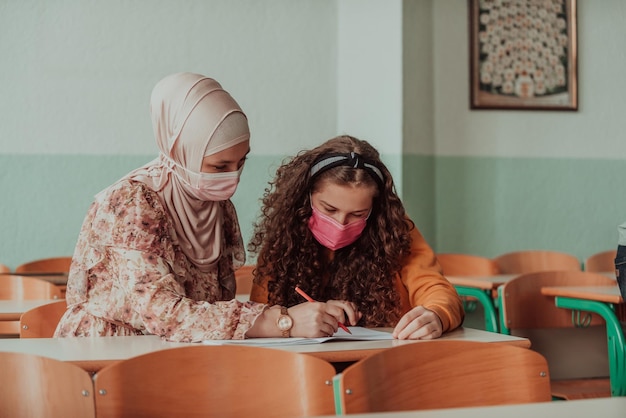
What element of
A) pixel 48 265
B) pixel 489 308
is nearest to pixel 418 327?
pixel 489 308

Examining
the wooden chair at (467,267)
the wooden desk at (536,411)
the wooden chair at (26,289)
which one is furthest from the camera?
the wooden chair at (467,267)

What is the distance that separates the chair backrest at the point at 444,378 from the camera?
58.2 inches

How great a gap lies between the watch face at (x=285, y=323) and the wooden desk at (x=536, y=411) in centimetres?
76

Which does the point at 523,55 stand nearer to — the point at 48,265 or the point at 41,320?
the point at 48,265

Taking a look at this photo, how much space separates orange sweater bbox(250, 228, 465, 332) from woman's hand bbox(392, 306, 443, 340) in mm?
68

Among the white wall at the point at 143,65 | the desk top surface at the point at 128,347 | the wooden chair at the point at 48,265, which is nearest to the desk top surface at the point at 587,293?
the desk top surface at the point at 128,347

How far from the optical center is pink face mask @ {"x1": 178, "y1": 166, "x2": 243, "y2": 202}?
7.12ft

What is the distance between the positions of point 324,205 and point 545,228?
352 centimetres

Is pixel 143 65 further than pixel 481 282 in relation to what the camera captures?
Yes

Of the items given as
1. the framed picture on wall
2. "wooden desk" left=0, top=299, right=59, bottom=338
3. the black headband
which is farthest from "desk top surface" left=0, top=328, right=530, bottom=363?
the framed picture on wall

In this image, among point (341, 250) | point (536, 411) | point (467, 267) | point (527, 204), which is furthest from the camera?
point (527, 204)

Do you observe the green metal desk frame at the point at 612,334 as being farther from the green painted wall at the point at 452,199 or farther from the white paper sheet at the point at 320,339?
the green painted wall at the point at 452,199

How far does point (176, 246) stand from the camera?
2164mm

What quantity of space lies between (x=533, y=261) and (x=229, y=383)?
154 inches
